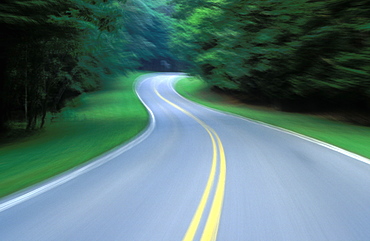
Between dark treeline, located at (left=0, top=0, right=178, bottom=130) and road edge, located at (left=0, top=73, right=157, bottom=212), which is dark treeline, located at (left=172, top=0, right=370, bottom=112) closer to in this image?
dark treeline, located at (left=0, top=0, right=178, bottom=130)

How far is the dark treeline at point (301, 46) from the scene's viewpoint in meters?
15.9

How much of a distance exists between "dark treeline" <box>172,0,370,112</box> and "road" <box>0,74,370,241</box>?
325 inches

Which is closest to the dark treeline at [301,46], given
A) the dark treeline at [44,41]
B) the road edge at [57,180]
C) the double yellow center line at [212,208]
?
the dark treeline at [44,41]

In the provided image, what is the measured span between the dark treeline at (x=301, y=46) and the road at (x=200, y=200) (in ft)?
27.1

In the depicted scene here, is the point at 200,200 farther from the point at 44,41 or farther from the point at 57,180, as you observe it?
Answer: the point at 44,41

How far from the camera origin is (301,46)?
18953 millimetres

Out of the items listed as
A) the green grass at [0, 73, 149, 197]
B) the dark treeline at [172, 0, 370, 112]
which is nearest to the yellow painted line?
the green grass at [0, 73, 149, 197]

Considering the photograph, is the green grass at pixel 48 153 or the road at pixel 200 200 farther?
the green grass at pixel 48 153

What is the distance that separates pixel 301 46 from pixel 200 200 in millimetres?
15731

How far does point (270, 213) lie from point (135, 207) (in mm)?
2241

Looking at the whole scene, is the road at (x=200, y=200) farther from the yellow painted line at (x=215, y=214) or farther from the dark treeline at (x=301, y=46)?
the dark treeline at (x=301, y=46)

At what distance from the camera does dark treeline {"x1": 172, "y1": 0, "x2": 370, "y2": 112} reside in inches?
626

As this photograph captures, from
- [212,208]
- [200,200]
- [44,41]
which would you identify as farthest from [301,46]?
[212,208]

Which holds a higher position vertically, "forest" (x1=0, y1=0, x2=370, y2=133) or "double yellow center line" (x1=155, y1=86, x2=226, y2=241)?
"forest" (x1=0, y1=0, x2=370, y2=133)
